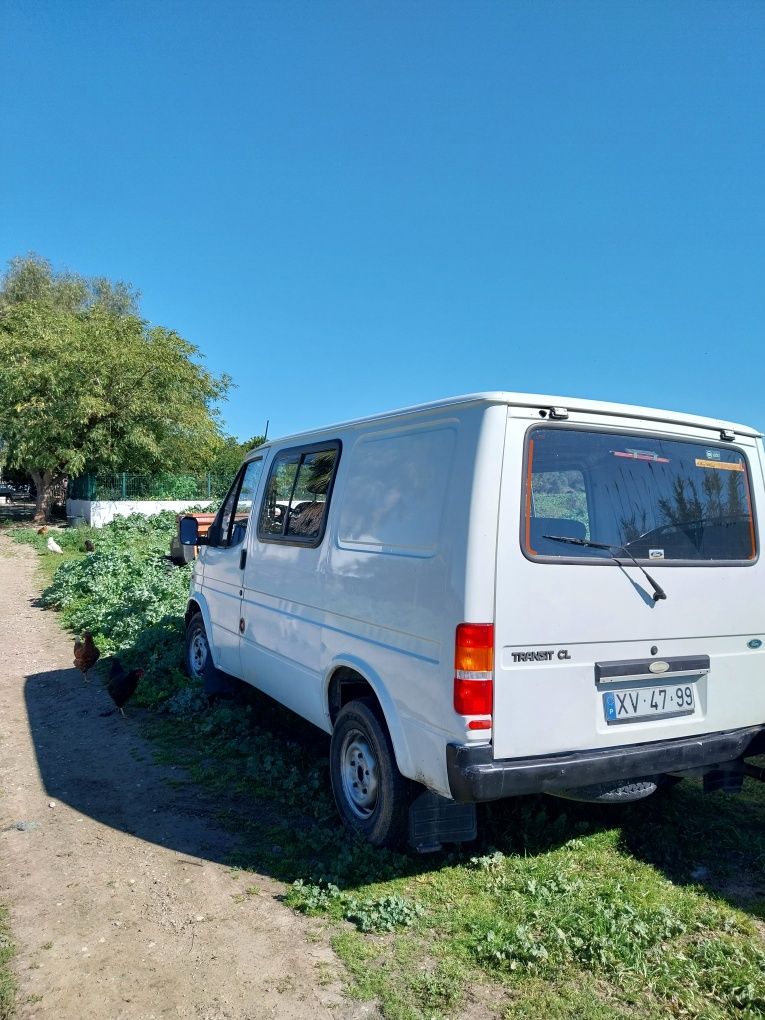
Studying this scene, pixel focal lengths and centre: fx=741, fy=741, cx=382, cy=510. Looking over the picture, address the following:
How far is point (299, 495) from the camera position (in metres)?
5.02

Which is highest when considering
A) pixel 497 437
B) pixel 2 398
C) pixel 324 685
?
pixel 2 398

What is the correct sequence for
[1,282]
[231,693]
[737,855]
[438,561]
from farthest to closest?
[1,282]
[231,693]
[737,855]
[438,561]

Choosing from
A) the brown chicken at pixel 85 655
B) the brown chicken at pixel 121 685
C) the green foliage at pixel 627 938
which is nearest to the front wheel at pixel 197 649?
the brown chicken at pixel 121 685

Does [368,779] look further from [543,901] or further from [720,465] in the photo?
[720,465]

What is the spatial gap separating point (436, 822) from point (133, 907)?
1.49 metres

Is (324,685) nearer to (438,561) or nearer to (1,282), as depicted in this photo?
(438,561)

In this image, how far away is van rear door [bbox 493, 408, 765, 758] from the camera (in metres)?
3.25

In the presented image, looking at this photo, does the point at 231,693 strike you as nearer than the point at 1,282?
Yes

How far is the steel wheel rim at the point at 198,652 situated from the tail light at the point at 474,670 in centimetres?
417

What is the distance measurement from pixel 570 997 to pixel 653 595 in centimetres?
172

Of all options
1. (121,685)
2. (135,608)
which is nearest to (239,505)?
(121,685)

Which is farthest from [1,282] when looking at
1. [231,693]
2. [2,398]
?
[231,693]

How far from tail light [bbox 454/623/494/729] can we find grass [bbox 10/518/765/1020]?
3.11ft

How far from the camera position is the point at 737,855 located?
3.99 meters
